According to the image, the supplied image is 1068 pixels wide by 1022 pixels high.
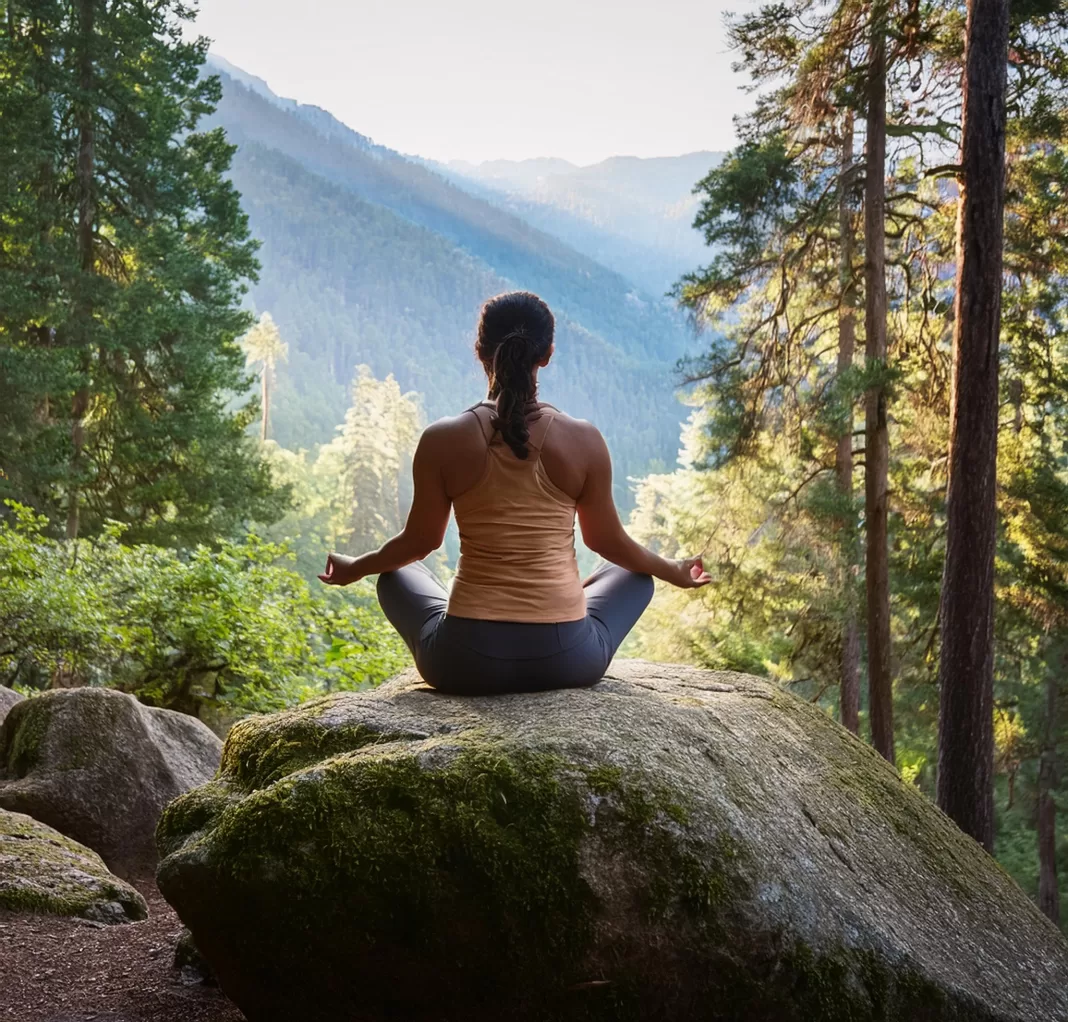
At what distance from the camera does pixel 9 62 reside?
14.5m

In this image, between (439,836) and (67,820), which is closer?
(439,836)

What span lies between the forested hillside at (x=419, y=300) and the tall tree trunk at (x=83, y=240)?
78.1 metres

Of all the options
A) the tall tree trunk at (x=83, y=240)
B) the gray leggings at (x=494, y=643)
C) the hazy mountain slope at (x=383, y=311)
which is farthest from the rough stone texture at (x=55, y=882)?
the hazy mountain slope at (x=383, y=311)

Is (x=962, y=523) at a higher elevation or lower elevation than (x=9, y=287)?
lower

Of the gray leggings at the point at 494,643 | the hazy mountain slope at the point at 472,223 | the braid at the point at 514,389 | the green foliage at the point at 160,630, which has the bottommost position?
→ the green foliage at the point at 160,630

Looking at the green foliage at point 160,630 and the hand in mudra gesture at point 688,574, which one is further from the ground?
the hand in mudra gesture at point 688,574

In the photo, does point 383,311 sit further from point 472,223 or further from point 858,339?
point 858,339

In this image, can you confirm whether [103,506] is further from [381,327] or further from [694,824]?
[381,327]

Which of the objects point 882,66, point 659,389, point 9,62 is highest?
point 9,62

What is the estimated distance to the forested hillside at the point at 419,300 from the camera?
370 feet

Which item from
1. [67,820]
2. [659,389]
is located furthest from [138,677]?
[659,389]

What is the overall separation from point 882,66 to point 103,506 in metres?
13.0

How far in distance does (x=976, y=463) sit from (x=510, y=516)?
16.0ft

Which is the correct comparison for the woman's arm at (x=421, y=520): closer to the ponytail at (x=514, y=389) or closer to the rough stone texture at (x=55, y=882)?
the ponytail at (x=514, y=389)
